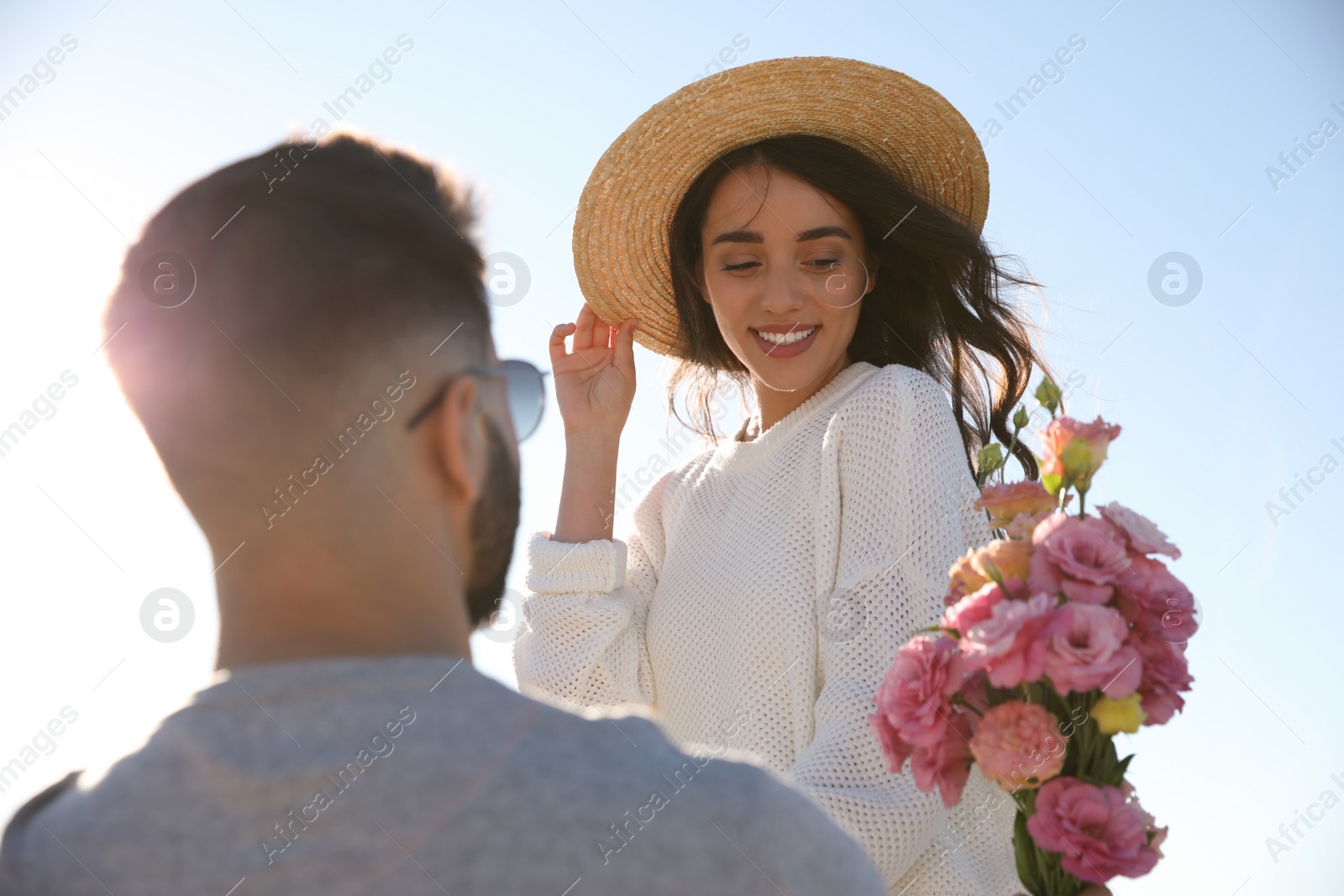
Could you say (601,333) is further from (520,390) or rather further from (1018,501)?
(520,390)

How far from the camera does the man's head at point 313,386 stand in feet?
3.72

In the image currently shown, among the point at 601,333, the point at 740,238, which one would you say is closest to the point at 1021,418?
the point at 740,238

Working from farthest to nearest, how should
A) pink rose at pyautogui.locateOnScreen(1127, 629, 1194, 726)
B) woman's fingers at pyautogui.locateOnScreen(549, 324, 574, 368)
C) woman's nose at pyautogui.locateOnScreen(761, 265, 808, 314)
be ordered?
woman's fingers at pyautogui.locateOnScreen(549, 324, 574, 368), woman's nose at pyautogui.locateOnScreen(761, 265, 808, 314), pink rose at pyautogui.locateOnScreen(1127, 629, 1194, 726)

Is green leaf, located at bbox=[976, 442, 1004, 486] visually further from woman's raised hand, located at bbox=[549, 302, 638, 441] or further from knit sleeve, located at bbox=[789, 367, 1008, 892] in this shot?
woman's raised hand, located at bbox=[549, 302, 638, 441]

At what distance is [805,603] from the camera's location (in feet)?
9.07

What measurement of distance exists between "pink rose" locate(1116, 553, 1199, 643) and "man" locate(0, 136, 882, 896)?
821mm

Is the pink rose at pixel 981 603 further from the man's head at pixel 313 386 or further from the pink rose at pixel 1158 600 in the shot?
the man's head at pixel 313 386

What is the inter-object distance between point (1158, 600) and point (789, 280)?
5.09ft

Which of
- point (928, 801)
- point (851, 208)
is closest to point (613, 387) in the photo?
point (851, 208)

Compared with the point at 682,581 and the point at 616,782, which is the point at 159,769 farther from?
the point at 682,581

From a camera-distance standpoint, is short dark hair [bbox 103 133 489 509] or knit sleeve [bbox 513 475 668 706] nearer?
short dark hair [bbox 103 133 489 509]

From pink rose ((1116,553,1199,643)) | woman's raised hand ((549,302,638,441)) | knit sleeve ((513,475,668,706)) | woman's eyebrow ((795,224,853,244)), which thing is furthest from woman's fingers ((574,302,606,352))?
pink rose ((1116,553,1199,643))

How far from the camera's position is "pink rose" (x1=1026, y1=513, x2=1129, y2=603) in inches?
67.2

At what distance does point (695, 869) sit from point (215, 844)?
403mm
